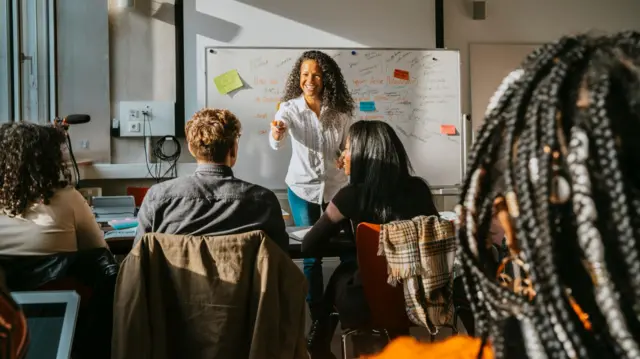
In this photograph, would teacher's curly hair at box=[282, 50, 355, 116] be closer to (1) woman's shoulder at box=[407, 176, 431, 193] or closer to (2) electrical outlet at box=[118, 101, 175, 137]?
(2) electrical outlet at box=[118, 101, 175, 137]

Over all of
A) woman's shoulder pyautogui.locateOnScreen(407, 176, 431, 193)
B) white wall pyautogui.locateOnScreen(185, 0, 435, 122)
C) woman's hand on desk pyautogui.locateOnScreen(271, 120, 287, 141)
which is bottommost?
woman's shoulder pyautogui.locateOnScreen(407, 176, 431, 193)

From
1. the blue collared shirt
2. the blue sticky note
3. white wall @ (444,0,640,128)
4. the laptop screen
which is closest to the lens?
the laptop screen

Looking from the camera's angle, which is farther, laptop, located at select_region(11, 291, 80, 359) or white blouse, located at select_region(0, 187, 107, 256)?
white blouse, located at select_region(0, 187, 107, 256)

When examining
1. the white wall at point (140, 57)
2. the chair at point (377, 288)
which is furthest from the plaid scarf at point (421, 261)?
the white wall at point (140, 57)

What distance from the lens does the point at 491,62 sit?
14.1 feet

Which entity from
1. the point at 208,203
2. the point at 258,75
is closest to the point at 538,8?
the point at 258,75

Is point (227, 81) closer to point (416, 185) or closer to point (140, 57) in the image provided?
point (140, 57)

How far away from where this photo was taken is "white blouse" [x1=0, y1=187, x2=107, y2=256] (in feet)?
5.75

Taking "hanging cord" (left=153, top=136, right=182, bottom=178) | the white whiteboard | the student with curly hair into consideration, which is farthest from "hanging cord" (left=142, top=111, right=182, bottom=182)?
the student with curly hair

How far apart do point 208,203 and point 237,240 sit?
21 centimetres

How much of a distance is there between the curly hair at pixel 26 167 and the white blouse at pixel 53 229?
0.09 feet

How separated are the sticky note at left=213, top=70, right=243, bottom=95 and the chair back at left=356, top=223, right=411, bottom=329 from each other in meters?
2.35

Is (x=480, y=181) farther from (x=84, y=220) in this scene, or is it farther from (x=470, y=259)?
(x=84, y=220)

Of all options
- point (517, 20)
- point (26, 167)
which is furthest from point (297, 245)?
point (517, 20)
